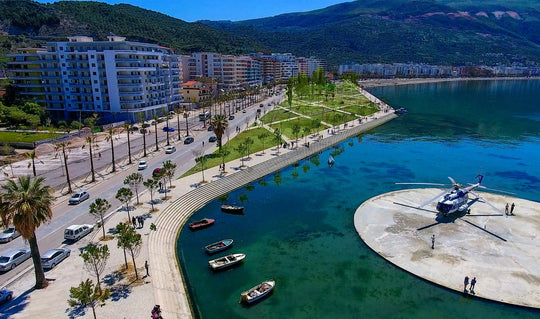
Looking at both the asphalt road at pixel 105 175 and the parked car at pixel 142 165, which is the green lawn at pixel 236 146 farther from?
the parked car at pixel 142 165

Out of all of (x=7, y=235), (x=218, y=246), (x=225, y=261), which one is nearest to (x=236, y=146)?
(x=218, y=246)

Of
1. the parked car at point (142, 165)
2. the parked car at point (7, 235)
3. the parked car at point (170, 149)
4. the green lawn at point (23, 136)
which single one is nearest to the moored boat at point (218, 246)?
the parked car at point (7, 235)

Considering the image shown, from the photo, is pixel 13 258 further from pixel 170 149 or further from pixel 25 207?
pixel 170 149

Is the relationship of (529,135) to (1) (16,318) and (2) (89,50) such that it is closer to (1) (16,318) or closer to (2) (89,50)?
(1) (16,318)

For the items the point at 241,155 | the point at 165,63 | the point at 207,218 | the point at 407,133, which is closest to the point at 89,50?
the point at 165,63

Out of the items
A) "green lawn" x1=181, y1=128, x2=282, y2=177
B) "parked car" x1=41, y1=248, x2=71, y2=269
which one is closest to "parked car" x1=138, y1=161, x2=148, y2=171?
"green lawn" x1=181, y1=128, x2=282, y2=177

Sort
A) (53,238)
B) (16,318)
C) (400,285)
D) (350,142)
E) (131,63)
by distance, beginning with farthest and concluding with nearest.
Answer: (131,63), (350,142), (53,238), (400,285), (16,318)

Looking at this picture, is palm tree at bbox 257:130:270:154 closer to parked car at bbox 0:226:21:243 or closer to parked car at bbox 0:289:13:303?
parked car at bbox 0:226:21:243
